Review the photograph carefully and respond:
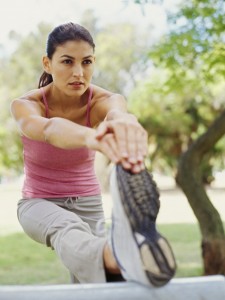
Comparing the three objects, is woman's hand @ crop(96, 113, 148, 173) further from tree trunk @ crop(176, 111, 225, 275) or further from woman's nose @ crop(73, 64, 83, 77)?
tree trunk @ crop(176, 111, 225, 275)

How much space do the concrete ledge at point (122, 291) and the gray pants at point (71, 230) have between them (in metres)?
0.27

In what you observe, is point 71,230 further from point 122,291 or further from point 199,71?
point 199,71

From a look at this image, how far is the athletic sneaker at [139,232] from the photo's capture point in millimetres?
1818

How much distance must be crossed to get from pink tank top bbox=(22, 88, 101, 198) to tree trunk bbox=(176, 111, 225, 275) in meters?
4.42

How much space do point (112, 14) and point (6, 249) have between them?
1935 cm

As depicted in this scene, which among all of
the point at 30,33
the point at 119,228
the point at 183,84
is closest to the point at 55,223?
the point at 119,228

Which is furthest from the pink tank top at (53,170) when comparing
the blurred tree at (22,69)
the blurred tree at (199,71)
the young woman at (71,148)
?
the blurred tree at (22,69)

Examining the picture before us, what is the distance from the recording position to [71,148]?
84.4 inches

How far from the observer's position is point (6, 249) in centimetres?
1315

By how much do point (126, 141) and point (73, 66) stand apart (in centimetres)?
70

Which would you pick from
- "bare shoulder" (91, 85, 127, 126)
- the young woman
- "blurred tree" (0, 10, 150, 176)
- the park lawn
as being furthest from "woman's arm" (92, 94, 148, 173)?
"blurred tree" (0, 10, 150, 176)

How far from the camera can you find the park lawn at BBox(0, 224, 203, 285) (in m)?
9.97

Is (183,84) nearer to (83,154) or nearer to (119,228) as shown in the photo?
(83,154)

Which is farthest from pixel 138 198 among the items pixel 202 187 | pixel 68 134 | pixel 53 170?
pixel 202 187
